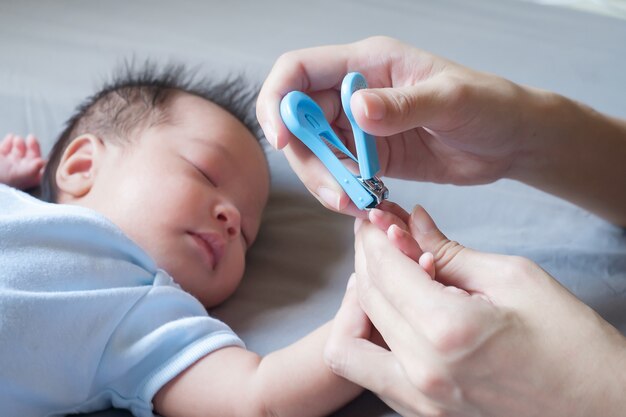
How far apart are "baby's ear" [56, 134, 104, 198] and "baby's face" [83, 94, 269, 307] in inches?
0.9

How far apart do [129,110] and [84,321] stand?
0.46 meters

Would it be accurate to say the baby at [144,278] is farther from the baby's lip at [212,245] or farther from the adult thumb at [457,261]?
the adult thumb at [457,261]

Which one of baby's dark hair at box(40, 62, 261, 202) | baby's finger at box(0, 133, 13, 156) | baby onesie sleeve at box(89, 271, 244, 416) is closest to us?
baby onesie sleeve at box(89, 271, 244, 416)

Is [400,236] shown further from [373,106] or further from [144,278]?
[144,278]

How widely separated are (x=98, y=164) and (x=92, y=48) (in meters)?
0.64

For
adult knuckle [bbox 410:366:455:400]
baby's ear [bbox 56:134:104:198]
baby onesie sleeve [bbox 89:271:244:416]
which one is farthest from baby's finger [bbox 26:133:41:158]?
adult knuckle [bbox 410:366:455:400]

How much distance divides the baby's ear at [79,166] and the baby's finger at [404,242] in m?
0.57

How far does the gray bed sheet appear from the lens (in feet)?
3.59

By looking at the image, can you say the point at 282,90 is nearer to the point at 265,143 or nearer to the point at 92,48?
the point at 265,143

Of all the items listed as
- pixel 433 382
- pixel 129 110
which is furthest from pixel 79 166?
pixel 433 382

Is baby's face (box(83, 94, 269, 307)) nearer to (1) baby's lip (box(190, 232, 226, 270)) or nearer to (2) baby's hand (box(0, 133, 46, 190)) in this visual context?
(1) baby's lip (box(190, 232, 226, 270))

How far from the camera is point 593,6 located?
2070 mm

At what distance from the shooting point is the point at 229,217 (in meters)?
1.09

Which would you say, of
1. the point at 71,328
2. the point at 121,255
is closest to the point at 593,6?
the point at 121,255
